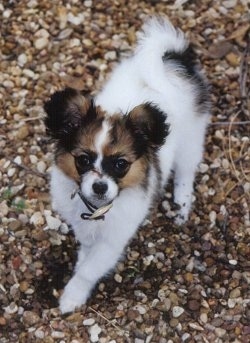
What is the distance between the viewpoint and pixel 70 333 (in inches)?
168

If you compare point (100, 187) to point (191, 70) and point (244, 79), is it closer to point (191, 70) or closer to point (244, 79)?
point (191, 70)

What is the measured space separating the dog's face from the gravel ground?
0.93 metres

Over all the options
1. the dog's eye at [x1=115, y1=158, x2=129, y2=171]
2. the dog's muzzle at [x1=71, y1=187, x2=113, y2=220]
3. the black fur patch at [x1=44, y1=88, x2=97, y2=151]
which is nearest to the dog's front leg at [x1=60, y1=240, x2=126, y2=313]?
the dog's muzzle at [x1=71, y1=187, x2=113, y2=220]

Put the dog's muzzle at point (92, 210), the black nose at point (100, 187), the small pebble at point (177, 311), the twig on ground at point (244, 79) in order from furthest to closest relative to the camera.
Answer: the twig on ground at point (244, 79), the small pebble at point (177, 311), the dog's muzzle at point (92, 210), the black nose at point (100, 187)

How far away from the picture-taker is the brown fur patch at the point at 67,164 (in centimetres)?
366

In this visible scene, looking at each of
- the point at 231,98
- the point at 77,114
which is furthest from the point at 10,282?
the point at 231,98

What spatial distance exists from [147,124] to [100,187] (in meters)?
0.42

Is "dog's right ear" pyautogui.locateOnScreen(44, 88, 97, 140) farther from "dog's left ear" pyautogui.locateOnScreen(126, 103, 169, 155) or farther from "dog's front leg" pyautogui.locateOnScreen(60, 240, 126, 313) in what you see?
"dog's front leg" pyautogui.locateOnScreen(60, 240, 126, 313)

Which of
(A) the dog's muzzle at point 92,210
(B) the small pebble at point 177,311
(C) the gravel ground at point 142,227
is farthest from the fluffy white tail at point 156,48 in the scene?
(B) the small pebble at point 177,311

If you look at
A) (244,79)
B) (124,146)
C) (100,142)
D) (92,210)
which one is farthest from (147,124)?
(244,79)

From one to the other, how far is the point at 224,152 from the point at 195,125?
1.95ft

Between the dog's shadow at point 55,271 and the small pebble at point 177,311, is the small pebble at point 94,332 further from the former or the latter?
the small pebble at point 177,311

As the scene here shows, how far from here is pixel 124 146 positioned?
354cm

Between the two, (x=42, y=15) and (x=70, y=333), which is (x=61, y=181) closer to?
(x=70, y=333)
